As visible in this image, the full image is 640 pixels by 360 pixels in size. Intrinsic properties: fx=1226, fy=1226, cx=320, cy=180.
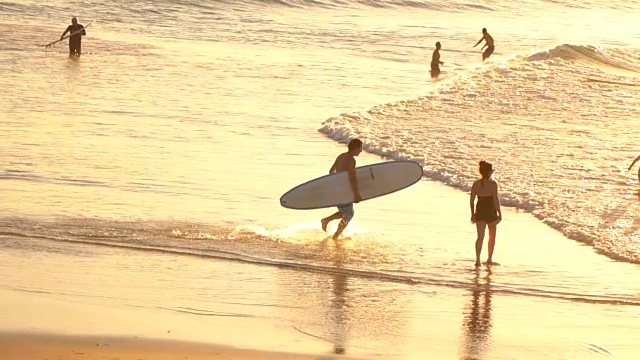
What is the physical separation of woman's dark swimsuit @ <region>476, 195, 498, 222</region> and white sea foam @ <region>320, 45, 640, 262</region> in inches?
60.2

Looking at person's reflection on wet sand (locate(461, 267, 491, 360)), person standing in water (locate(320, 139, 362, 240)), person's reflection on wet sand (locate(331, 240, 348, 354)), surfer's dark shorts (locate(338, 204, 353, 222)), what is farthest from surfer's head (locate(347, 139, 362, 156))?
person's reflection on wet sand (locate(461, 267, 491, 360))

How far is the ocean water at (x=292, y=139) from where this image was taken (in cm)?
1257

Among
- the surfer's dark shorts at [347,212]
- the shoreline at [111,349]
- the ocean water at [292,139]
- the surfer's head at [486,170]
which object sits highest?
the surfer's head at [486,170]

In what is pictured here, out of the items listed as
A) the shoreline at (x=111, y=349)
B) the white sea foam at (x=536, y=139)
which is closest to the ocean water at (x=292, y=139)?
the white sea foam at (x=536, y=139)

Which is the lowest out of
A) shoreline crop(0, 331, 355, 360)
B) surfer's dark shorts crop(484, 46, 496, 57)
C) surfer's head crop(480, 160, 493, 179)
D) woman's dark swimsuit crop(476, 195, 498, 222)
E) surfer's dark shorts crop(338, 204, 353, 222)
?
shoreline crop(0, 331, 355, 360)

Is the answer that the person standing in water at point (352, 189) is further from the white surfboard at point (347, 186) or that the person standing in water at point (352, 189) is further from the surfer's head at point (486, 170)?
the surfer's head at point (486, 170)

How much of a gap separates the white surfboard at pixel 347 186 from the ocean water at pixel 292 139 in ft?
1.11

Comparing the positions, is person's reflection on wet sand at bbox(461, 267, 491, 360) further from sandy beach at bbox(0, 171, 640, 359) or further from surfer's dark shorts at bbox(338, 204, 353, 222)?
surfer's dark shorts at bbox(338, 204, 353, 222)

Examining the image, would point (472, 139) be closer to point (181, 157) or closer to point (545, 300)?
point (181, 157)

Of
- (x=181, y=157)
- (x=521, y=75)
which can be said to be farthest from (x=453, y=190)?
(x=521, y=75)

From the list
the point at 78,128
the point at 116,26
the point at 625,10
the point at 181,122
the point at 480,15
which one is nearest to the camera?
the point at 78,128

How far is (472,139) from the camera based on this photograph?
20391 mm

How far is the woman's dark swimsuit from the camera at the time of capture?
12.5m

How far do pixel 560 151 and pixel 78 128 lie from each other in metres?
7.69
